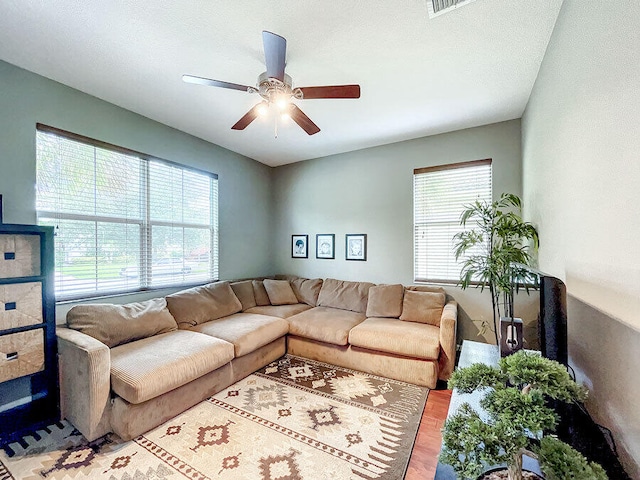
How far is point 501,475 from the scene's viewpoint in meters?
0.84

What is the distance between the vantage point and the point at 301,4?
1.54 m

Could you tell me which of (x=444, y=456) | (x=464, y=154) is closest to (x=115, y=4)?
(x=444, y=456)

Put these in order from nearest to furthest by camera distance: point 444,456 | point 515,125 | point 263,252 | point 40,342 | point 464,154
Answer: point 444,456 < point 40,342 < point 515,125 < point 464,154 < point 263,252

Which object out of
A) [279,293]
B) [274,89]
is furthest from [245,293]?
[274,89]

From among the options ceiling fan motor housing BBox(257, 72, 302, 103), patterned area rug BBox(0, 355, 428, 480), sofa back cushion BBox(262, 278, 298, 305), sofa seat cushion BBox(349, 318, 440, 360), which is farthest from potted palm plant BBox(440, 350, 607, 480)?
sofa back cushion BBox(262, 278, 298, 305)

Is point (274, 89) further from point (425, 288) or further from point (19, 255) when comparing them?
point (425, 288)

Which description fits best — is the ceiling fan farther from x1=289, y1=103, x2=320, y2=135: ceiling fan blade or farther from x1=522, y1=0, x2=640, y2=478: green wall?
x1=522, y1=0, x2=640, y2=478: green wall

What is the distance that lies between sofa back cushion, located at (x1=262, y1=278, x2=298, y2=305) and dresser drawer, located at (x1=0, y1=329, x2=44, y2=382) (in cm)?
244

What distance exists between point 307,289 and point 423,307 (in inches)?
68.3

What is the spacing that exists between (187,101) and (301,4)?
163 centimetres

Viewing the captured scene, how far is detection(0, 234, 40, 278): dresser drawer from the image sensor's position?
1.87 m

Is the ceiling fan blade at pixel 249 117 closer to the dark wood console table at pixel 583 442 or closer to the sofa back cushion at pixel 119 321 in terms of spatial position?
the sofa back cushion at pixel 119 321

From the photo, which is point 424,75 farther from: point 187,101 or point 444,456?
point 444,456

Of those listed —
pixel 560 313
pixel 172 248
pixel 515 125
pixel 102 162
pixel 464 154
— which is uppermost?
pixel 515 125
